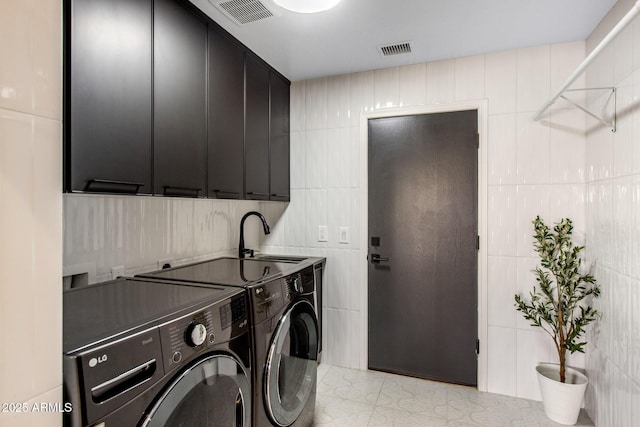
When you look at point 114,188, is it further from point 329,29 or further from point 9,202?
point 329,29

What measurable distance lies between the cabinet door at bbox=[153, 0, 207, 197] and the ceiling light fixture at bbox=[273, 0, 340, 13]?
18.9 inches

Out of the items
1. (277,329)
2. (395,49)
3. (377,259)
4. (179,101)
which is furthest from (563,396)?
(179,101)

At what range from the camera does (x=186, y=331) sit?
109 cm

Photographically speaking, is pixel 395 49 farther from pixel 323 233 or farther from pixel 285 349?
pixel 285 349

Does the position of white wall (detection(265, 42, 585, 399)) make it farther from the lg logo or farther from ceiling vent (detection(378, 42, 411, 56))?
the lg logo

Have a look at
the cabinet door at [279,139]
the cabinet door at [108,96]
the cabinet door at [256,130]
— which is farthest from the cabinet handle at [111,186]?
the cabinet door at [279,139]

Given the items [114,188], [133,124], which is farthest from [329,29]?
[114,188]

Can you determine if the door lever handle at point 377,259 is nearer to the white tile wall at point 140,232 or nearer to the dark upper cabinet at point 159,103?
the dark upper cabinet at point 159,103

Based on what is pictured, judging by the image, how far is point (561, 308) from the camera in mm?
2008

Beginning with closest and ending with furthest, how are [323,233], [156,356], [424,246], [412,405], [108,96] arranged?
1. [156,356]
2. [108,96]
3. [412,405]
4. [424,246]
5. [323,233]

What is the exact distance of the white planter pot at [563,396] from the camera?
1937 millimetres

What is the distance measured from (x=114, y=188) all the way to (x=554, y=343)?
2614mm

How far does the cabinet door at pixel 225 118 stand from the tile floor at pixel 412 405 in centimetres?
147

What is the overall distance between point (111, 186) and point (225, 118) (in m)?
0.88
